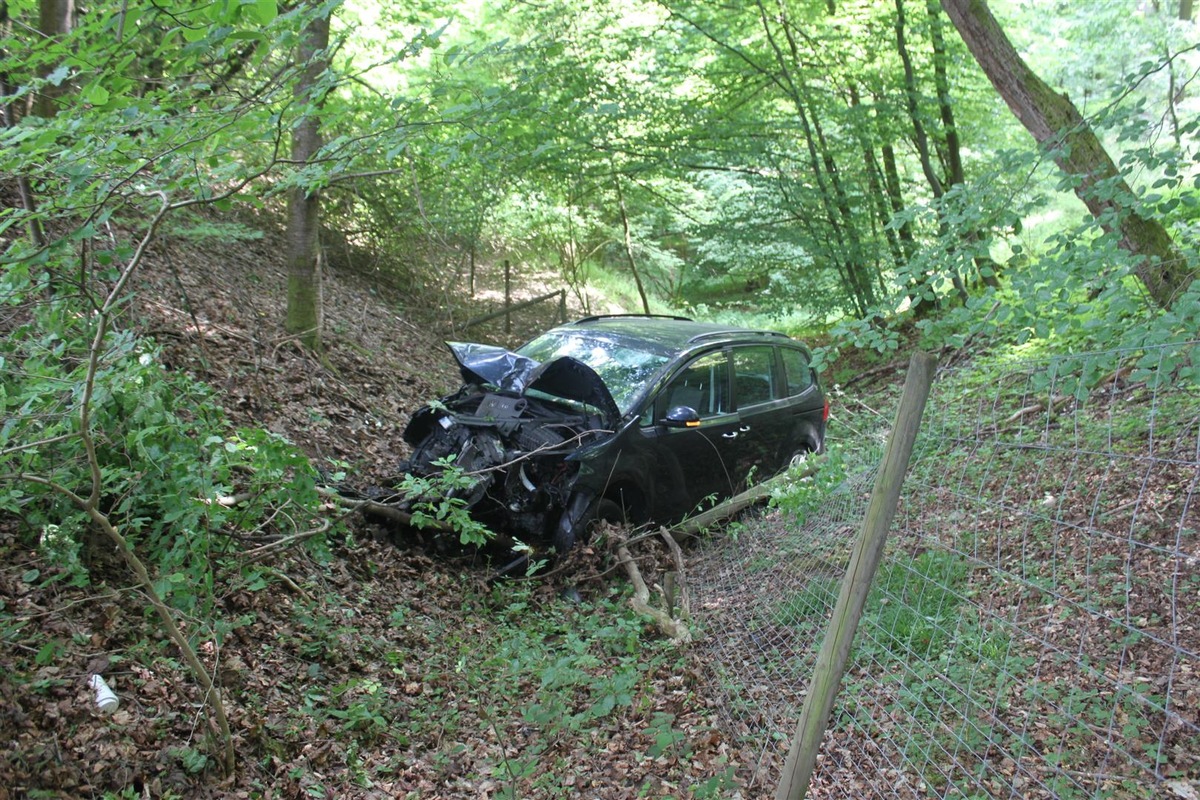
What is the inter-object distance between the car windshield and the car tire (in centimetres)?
72

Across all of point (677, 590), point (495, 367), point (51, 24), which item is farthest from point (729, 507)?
point (51, 24)

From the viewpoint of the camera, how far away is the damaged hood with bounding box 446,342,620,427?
19.7 feet

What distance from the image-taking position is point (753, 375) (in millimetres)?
7391

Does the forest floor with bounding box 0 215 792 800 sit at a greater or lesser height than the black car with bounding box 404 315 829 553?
lesser

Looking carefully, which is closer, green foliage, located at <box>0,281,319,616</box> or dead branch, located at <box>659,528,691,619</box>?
green foliage, located at <box>0,281,319,616</box>

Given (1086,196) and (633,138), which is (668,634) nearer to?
A: (1086,196)

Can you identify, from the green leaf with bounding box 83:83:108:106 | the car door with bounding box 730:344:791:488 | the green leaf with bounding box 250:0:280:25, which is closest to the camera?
the green leaf with bounding box 250:0:280:25

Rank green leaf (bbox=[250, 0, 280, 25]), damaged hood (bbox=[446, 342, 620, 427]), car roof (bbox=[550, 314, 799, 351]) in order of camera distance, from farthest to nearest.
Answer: car roof (bbox=[550, 314, 799, 351]), damaged hood (bbox=[446, 342, 620, 427]), green leaf (bbox=[250, 0, 280, 25])

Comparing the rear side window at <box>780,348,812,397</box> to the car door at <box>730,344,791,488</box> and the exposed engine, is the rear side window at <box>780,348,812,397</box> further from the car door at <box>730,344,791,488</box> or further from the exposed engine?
the exposed engine

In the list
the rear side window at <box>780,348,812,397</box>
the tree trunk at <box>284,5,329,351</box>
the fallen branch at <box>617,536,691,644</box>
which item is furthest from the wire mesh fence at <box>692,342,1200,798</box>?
the tree trunk at <box>284,5,329,351</box>

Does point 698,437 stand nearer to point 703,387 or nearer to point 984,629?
point 703,387

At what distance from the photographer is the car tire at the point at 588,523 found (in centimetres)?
570

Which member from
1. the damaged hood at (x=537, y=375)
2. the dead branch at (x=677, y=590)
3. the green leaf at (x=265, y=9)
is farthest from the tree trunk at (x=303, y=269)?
the green leaf at (x=265, y=9)

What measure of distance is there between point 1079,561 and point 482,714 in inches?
142
